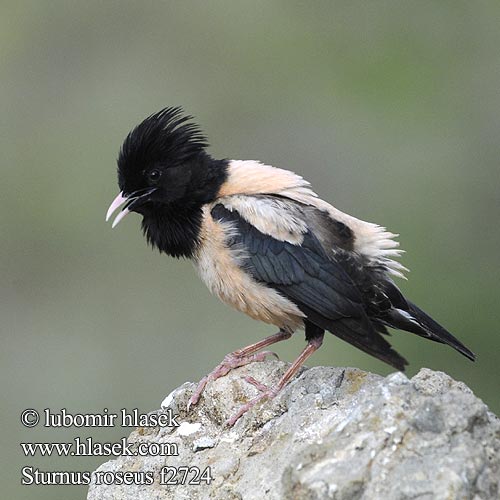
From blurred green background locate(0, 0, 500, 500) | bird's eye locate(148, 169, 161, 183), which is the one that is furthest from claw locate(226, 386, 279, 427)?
blurred green background locate(0, 0, 500, 500)

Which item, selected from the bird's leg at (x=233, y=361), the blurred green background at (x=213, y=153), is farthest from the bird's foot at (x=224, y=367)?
the blurred green background at (x=213, y=153)

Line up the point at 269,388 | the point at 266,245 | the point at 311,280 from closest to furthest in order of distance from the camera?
the point at 269,388
the point at 311,280
the point at 266,245

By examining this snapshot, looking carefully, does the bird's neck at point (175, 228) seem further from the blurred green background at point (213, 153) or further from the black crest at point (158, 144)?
the blurred green background at point (213, 153)

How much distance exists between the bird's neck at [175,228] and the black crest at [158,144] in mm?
354

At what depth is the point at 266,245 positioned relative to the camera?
829cm

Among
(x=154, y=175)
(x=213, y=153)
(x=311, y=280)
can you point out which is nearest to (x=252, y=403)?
(x=311, y=280)

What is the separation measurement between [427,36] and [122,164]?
53.3ft

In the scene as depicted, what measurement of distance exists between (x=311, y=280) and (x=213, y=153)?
9.29 meters

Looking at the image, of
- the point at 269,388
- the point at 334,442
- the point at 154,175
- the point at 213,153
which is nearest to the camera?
the point at 334,442

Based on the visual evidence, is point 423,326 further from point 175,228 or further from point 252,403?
point 175,228

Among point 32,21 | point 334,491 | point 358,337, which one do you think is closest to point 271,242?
point 358,337

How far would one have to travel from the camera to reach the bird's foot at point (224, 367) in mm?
8094

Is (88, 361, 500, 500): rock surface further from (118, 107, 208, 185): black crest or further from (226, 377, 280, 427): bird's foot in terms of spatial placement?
(118, 107, 208, 185): black crest

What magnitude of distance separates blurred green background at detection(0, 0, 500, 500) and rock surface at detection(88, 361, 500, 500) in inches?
212
